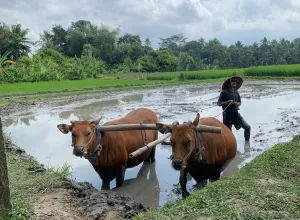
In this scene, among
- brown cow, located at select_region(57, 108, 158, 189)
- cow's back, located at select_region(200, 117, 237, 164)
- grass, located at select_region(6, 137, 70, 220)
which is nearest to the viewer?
grass, located at select_region(6, 137, 70, 220)

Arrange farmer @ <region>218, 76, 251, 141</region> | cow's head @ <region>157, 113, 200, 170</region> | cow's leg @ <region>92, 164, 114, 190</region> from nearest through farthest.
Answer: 1. cow's head @ <region>157, 113, 200, 170</region>
2. cow's leg @ <region>92, 164, 114, 190</region>
3. farmer @ <region>218, 76, 251, 141</region>

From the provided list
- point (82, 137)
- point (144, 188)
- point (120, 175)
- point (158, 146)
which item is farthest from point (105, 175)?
point (158, 146)

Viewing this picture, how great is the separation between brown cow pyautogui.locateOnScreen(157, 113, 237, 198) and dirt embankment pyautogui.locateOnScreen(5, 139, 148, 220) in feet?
3.16

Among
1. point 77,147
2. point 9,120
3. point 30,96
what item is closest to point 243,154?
point 77,147

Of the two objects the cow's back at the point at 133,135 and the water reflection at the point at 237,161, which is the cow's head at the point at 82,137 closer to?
the cow's back at the point at 133,135

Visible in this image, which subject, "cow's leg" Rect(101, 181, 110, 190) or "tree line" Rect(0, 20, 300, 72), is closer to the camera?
"cow's leg" Rect(101, 181, 110, 190)

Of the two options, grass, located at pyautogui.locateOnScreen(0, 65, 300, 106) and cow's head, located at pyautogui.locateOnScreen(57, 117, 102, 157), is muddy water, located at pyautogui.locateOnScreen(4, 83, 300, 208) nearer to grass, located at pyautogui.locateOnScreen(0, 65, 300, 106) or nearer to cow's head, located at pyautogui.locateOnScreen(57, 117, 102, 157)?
cow's head, located at pyautogui.locateOnScreen(57, 117, 102, 157)

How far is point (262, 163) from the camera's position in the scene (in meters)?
6.15

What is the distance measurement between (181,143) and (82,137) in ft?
5.57

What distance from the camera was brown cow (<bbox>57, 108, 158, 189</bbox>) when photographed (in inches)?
224

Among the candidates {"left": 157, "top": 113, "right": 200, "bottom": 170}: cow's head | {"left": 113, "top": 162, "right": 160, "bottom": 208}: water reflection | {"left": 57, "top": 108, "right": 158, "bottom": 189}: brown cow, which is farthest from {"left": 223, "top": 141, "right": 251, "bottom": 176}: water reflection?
{"left": 157, "top": 113, "right": 200, "bottom": 170}: cow's head

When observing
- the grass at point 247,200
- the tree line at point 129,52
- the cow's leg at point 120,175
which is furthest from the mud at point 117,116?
the tree line at point 129,52

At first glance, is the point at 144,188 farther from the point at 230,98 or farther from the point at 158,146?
the point at 230,98

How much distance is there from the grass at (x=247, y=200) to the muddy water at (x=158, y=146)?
1.67 metres
